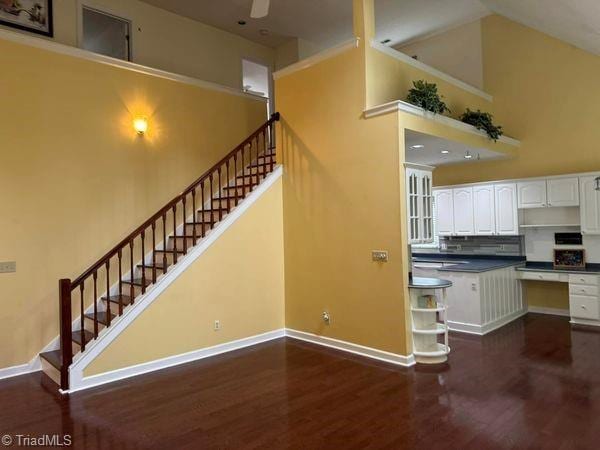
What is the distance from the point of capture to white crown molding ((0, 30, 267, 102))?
4.79m

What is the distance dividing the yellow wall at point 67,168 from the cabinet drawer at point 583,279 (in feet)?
19.4

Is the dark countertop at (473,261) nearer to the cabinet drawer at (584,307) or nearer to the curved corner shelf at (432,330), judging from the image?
the cabinet drawer at (584,307)

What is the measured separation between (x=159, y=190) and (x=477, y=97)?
5.33m

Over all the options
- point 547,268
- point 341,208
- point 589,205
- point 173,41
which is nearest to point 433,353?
point 341,208

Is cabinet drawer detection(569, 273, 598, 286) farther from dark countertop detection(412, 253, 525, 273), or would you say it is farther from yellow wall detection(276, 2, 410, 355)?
yellow wall detection(276, 2, 410, 355)

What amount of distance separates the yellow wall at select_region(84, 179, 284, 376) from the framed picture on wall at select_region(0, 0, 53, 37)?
3543mm

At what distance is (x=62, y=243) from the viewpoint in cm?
507

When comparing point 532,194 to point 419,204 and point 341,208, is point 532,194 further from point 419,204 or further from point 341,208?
point 341,208

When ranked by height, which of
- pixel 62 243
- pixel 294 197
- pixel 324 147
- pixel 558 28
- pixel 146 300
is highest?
pixel 558 28

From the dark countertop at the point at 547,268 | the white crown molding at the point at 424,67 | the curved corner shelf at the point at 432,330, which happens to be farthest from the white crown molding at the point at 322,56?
the dark countertop at the point at 547,268

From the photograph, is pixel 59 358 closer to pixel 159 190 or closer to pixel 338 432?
pixel 159 190

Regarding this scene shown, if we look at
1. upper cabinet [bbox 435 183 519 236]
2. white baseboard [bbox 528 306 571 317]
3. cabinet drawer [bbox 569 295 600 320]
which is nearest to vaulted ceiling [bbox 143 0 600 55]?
upper cabinet [bbox 435 183 519 236]

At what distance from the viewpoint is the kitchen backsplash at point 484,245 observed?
7.00 meters

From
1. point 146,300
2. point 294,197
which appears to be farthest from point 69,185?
point 294,197
